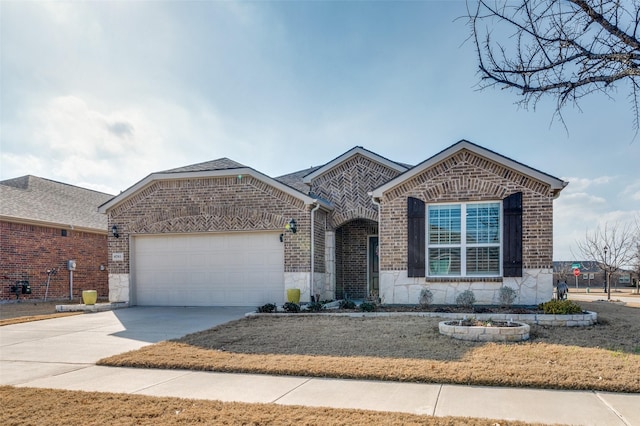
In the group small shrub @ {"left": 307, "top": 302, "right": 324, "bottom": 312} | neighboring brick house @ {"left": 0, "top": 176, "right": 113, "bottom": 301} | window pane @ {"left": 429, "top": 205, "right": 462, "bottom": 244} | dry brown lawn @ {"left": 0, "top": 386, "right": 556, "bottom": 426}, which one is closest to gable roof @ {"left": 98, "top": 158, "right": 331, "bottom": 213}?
small shrub @ {"left": 307, "top": 302, "right": 324, "bottom": 312}

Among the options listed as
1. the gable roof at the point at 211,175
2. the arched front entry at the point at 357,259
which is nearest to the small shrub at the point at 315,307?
the gable roof at the point at 211,175

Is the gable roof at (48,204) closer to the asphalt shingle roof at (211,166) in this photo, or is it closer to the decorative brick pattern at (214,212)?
the decorative brick pattern at (214,212)

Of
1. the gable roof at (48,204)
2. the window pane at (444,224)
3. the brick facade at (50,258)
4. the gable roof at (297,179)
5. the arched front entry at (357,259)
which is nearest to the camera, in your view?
the window pane at (444,224)

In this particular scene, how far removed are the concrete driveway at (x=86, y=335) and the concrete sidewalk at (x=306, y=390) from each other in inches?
1.2

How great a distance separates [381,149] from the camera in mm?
16078

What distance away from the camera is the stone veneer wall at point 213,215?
45.2 ft

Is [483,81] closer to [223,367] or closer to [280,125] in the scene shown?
[223,367]

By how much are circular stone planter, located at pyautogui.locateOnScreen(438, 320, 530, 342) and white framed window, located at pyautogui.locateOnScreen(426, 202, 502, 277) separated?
387 cm

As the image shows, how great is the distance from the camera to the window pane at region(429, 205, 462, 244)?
39.4 ft


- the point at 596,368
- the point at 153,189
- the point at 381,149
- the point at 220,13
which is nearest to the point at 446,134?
the point at 381,149

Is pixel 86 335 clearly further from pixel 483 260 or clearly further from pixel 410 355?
pixel 483 260

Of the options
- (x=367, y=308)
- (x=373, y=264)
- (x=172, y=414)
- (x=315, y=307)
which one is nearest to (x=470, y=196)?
(x=367, y=308)

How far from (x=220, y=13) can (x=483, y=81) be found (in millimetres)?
7963

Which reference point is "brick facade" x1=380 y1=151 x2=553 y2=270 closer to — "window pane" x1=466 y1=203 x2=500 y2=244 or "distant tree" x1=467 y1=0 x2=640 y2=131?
"window pane" x1=466 y1=203 x2=500 y2=244
